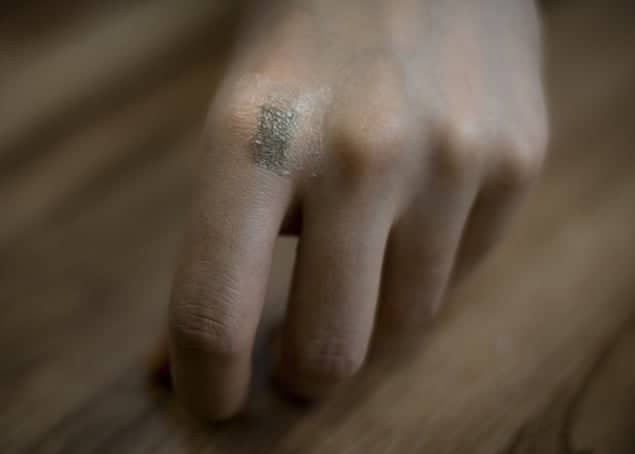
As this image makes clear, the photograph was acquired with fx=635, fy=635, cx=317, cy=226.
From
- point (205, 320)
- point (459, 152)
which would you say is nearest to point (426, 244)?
point (459, 152)

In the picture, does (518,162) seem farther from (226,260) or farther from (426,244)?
(226,260)

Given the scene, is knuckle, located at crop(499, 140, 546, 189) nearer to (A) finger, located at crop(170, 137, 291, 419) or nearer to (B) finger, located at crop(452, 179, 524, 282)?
(B) finger, located at crop(452, 179, 524, 282)

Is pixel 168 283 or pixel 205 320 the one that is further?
pixel 168 283

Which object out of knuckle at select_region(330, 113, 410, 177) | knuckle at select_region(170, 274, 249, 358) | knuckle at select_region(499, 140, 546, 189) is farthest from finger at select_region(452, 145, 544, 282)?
knuckle at select_region(170, 274, 249, 358)

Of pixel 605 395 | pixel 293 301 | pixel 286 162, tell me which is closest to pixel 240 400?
pixel 293 301

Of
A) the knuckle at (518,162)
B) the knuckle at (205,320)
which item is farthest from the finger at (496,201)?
the knuckle at (205,320)

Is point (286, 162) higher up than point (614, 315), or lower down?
higher up

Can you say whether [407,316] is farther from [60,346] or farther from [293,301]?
[60,346]
